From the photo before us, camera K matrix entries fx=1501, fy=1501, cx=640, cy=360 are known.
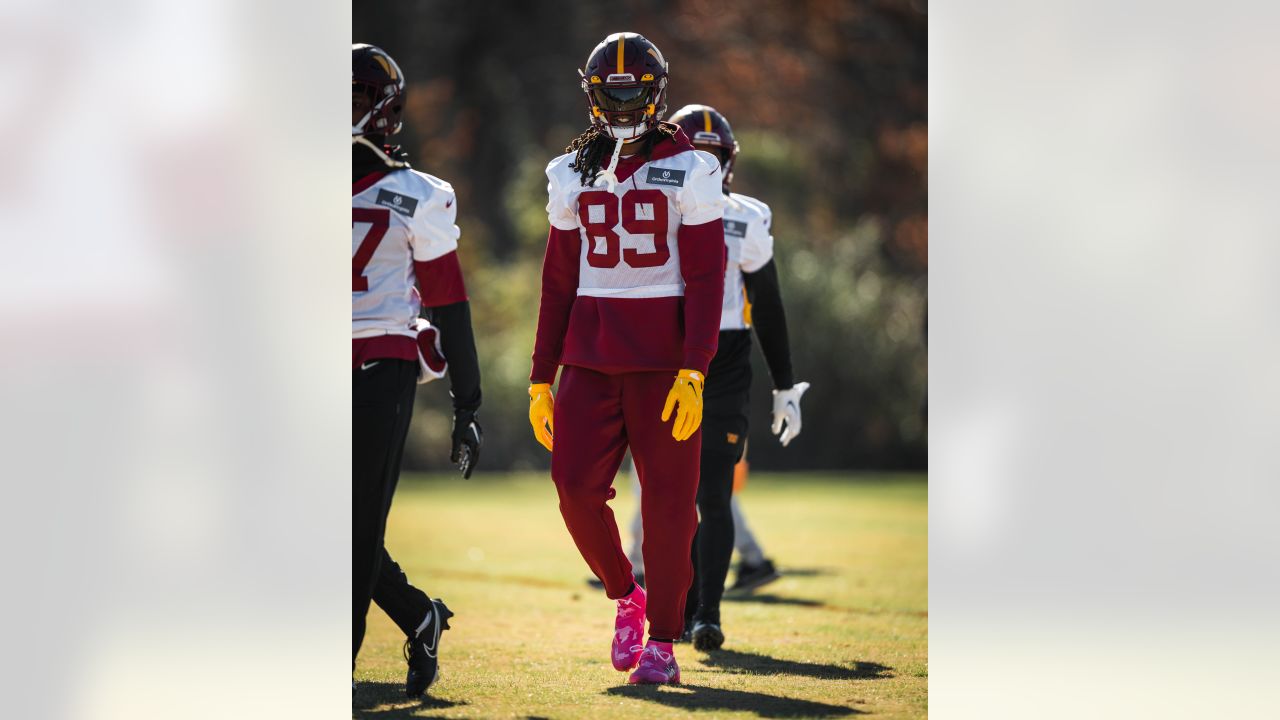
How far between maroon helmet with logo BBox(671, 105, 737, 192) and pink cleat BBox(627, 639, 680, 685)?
205 centimetres

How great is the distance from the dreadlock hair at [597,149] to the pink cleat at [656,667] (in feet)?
4.85

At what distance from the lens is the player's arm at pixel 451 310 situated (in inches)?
177

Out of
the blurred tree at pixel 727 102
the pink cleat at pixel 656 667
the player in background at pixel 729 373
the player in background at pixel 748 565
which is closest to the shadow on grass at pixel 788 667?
the player in background at pixel 729 373

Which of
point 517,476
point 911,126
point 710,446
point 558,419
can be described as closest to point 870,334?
point 517,476

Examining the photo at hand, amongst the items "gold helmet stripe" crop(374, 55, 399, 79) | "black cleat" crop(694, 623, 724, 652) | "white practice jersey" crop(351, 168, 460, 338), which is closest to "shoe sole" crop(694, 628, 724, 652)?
"black cleat" crop(694, 623, 724, 652)

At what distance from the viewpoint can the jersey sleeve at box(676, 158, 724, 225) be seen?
4.64 m

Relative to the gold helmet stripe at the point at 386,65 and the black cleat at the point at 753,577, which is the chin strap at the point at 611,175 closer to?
the gold helmet stripe at the point at 386,65

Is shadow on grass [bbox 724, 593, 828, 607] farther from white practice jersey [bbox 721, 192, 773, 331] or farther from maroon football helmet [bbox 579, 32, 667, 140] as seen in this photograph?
maroon football helmet [bbox 579, 32, 667, 140]

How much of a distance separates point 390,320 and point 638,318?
30.5 inches

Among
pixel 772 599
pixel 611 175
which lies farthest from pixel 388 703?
pixel 772 599
